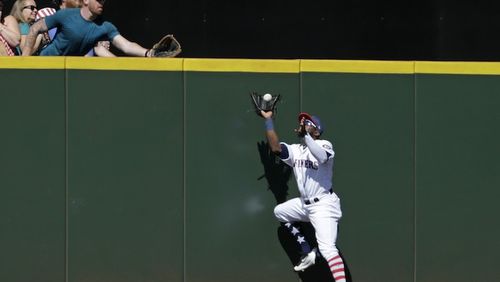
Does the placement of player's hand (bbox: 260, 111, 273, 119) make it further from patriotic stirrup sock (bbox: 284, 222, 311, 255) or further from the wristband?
patriotic stirrup sock (bbox: 284, 222, 311, 255)

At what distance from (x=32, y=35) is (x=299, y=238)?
3153 mm

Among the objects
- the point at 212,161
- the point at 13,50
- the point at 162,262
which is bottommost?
the point at 162,262

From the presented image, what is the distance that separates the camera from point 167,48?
443 inches

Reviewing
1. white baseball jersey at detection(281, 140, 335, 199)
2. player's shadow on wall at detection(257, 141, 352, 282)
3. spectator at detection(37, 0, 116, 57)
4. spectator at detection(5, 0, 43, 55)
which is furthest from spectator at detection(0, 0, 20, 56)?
white baseball jersey at detection(281, 140, 335, 199)

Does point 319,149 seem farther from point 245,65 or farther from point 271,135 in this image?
point 245,65

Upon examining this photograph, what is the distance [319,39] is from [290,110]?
84.4 inches

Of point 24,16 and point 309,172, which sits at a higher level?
point 24,16

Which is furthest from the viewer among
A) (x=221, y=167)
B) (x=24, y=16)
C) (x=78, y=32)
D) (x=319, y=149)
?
(x=24, y=16)

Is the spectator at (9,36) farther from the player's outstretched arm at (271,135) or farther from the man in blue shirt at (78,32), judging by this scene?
the player's outstretched arm at (271,135)

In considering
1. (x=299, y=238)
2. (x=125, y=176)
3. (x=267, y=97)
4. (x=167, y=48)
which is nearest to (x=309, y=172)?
(x=299, y=238)

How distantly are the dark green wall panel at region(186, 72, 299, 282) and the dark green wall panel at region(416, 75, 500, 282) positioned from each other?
134cm

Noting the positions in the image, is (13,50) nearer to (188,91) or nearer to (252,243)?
(188,91)

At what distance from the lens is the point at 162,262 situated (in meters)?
11.0

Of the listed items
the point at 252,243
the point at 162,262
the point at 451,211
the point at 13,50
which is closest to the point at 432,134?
the point at 451,211
